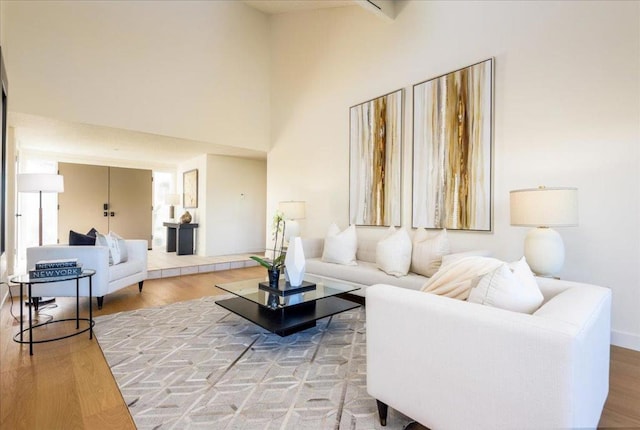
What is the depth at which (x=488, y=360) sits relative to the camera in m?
1.08

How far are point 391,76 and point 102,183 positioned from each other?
22.8 ft

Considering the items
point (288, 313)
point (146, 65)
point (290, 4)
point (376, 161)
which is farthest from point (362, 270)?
point (290, 4)

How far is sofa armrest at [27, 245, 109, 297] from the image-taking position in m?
3.09

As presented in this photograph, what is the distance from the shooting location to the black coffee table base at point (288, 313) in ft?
7.89

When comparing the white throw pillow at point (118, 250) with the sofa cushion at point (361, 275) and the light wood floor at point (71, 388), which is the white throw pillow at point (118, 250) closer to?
the light wood floor at point (71, 388)

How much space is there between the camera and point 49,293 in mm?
3061

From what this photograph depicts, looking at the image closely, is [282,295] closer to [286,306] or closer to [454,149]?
[286,306]

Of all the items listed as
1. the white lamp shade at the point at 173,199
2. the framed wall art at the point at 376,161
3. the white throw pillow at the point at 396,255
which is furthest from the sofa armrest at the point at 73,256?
the white lamp shade at the point at 173,199

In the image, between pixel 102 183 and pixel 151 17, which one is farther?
pixel 102 183

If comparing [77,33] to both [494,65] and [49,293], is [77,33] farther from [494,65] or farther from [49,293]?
[494,65]

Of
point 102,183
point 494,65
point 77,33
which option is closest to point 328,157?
point 494,65

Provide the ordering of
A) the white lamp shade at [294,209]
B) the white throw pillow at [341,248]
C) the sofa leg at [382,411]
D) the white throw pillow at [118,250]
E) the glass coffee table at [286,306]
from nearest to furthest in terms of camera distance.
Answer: the sofa leg at [382,411] < the glass coffee table at [286,306] < the white throw pillow at [118,250] < the white throw pillow at [341,248] < the white lamp shade at [294,209]

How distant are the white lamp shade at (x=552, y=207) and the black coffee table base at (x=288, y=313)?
1629 mm

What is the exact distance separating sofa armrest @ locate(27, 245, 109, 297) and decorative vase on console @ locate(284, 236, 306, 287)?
1.99m
